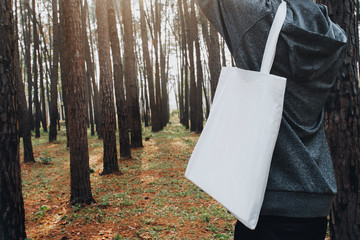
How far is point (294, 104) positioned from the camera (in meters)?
1.25

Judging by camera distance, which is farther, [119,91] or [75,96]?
[119,91]

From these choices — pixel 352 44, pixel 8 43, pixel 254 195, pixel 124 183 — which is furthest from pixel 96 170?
pixel 254 195

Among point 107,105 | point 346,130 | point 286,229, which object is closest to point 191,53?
point 107,105

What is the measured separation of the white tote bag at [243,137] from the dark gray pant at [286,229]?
0.53 feet

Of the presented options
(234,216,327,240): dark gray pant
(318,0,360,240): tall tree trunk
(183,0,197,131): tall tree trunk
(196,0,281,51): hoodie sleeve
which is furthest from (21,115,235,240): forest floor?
(183,0,197,131): tall tree trunk

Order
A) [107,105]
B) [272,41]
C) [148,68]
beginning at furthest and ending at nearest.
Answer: [148,68]
[107,105]
[272,41]

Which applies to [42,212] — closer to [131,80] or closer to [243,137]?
[243,137]

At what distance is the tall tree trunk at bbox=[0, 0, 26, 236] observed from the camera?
261 centimetres

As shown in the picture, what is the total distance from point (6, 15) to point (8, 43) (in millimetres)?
283

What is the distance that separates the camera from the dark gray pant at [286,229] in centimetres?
120

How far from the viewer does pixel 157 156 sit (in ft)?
34.5

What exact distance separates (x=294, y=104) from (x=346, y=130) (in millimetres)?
1796

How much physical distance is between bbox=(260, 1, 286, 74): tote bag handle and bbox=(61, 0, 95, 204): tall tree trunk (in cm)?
457

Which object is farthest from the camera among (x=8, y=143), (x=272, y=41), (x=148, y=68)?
(x=148, y=68)
